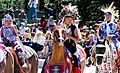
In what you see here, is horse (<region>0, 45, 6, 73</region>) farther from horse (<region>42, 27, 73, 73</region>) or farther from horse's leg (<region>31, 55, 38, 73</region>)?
horse's leg (<region>31, 55, 38, 73</region>)

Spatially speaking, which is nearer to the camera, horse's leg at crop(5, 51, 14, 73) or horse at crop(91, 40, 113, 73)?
horse's leg at crop(5, 51, 14, 73)

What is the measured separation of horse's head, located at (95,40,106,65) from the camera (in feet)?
52.5

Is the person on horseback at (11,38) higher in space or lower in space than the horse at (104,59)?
→ higher

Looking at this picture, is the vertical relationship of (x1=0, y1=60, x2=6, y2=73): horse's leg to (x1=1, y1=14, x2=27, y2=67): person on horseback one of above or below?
below

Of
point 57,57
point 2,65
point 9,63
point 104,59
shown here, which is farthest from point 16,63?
point 104,59

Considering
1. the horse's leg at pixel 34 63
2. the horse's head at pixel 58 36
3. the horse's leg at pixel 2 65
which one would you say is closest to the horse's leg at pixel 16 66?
the horse's leg at pixel 2 65

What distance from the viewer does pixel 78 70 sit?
44.8ft

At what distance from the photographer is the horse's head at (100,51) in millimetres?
16014

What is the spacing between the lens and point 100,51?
1664cm

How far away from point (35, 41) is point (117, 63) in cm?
740

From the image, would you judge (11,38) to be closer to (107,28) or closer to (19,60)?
(19,60)

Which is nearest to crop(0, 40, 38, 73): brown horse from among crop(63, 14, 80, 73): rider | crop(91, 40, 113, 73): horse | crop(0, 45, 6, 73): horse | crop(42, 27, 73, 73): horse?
crop(0, 45, 6, 73): horse

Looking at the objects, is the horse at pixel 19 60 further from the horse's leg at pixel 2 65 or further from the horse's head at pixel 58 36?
the horse's head at pixel 58 36

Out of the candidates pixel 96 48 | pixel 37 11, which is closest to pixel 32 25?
pixel 37 11
